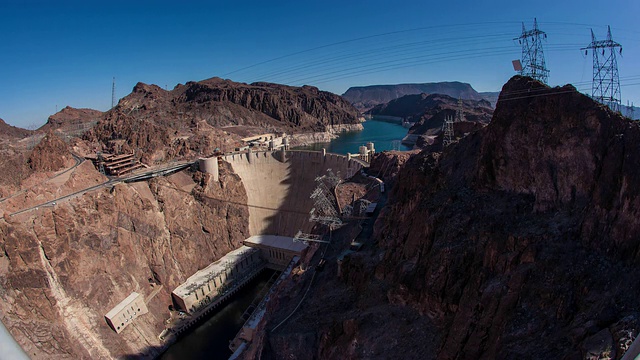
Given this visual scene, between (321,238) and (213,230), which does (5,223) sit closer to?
(213,230)

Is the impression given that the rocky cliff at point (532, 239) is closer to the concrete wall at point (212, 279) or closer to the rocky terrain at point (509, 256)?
the rocky terrain at point (509, 256)

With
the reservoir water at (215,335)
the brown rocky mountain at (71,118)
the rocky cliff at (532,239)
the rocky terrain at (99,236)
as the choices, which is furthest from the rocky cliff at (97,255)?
the brown rocky mountain at (71,118)

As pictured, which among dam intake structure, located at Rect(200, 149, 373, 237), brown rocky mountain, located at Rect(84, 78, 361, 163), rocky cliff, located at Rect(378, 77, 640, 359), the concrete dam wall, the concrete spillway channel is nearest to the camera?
rocky cliff, located at Rect(378, 77, 640, 359)

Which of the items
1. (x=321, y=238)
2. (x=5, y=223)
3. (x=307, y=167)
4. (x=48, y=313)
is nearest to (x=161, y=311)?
(x=48, y=313)

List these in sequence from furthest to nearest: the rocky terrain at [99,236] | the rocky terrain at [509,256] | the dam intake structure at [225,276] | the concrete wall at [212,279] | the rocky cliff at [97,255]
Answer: the concrete wall at [212,279] < the dam intake structure at [225,276] < the rocky terrain at [99,236] < the rocky cliff at [97,255] < the rocky terrain at [509,256]

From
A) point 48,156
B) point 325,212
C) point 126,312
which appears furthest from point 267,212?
point 48,156

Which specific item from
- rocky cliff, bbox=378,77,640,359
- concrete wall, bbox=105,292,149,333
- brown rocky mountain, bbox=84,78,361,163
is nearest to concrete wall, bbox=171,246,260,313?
concrete wall, bbox=105,292,149,333

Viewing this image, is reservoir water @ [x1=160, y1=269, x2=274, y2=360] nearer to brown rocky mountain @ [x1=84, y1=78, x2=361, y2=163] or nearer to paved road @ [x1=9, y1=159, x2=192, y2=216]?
paved road @ [x1=9, y1=159, x2=192, y2=216]
